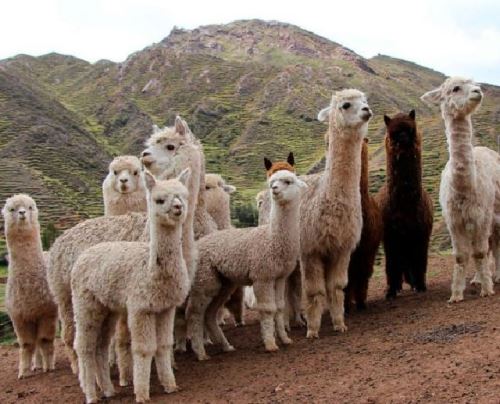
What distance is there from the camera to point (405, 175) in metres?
10.1

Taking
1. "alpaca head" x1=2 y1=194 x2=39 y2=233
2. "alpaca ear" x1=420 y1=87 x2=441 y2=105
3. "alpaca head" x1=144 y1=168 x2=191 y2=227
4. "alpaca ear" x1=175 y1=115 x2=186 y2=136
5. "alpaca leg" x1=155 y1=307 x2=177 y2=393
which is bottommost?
"alpaca leg" x1=155 y1=307 x2=177 y2=393

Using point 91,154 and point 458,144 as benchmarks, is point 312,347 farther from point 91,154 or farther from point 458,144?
point 91,154

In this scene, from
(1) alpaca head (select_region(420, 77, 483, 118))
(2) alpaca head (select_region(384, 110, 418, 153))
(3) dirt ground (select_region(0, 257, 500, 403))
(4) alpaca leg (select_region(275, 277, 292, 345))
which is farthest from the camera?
(2) alpaca head (select_region(384, 110, 418, 153))

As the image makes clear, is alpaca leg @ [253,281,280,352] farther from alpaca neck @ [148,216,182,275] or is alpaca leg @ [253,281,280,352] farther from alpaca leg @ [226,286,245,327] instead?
alpaca leg @ [226,286,245,327]

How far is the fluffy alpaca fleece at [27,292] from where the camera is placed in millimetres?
9547

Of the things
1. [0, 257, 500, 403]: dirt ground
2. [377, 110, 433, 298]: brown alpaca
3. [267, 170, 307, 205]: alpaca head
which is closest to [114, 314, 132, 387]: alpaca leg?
[0, 257, 500, 403]: dirt ground

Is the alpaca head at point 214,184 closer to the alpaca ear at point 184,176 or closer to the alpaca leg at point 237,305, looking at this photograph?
the alpaca leg at point 237,305

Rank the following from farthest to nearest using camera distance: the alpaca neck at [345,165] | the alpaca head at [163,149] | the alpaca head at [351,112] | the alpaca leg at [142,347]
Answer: the alpaca neck at [345,165]
the alpaca head at [351,112]
the alpaca head at [163,149]
the alpaca leg at [142,347]

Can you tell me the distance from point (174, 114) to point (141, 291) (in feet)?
198

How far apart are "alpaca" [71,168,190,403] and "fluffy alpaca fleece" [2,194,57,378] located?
90.0 inches

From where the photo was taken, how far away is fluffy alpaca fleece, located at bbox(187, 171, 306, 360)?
26.9 feet

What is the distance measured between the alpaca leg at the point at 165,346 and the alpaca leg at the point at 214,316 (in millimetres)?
1788

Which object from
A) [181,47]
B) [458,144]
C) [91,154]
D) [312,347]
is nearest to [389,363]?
[312,347]

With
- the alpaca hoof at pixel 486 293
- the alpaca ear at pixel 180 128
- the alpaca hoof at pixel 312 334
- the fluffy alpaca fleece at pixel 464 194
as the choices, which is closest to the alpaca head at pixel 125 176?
the alpaca ear at pixel 180 128
